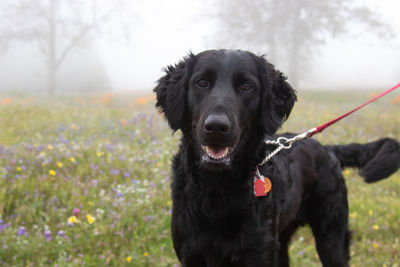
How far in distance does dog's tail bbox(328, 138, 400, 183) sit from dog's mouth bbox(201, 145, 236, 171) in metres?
1.65

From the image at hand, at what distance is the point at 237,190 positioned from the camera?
107 inches

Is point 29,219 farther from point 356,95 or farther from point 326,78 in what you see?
point 326,78

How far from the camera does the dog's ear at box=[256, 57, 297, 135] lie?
2867 millimetres

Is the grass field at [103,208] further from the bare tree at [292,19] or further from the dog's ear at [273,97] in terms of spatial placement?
the bare tree at [292,19]

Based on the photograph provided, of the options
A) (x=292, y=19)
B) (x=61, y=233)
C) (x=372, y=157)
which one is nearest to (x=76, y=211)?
(x=61, y=233)

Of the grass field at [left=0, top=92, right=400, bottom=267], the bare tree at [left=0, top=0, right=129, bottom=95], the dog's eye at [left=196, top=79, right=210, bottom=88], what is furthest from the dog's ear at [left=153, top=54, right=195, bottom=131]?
the bare tree at [left=0, top=0, right=129, bottom=95]

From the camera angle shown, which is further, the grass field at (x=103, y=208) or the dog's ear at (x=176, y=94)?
the grass field at (x=103, y=208)

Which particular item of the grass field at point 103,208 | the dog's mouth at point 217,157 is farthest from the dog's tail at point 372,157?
the dog's mouth at point 217,157

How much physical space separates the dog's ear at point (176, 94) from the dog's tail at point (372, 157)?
1.79m

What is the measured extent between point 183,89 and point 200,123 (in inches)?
21.8

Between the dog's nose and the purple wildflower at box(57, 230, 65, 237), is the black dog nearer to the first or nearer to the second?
the dog's nose

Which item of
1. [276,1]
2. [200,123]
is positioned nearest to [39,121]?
[200,123]

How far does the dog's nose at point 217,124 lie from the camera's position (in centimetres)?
231

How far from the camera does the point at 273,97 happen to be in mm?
A: 2928
